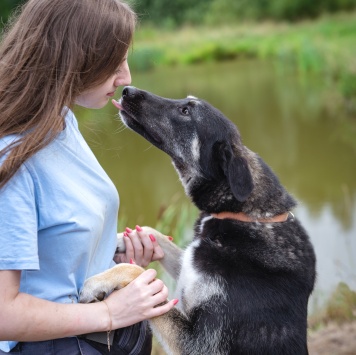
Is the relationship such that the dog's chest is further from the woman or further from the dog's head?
the woman

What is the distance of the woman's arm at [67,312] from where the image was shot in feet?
7.09

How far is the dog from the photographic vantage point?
2.98 metres

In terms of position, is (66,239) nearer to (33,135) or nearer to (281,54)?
(33,135)

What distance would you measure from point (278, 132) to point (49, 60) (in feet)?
43.4

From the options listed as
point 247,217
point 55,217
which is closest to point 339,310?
point 247,217

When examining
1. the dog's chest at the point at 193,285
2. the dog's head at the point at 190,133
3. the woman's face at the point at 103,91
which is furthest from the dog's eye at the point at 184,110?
the woman's face at the point at 103,91

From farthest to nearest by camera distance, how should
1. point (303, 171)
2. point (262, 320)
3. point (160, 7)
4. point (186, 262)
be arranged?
point (160, 7) < point (303, 171) < point (186, 262) < point (262, 320)

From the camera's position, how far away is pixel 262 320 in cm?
296

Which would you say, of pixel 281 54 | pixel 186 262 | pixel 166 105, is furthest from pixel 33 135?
pixel 281 54

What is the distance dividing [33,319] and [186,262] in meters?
1.20

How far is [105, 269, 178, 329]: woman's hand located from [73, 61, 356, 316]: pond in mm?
1435

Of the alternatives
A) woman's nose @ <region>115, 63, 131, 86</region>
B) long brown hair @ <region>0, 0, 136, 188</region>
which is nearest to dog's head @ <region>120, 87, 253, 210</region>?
woman's nose @ <region>115, 63, 131, 86</region>

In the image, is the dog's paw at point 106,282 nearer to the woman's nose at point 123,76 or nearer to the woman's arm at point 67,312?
the woman's arm at point 67,312

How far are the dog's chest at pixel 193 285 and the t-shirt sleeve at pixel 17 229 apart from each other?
1.10m
